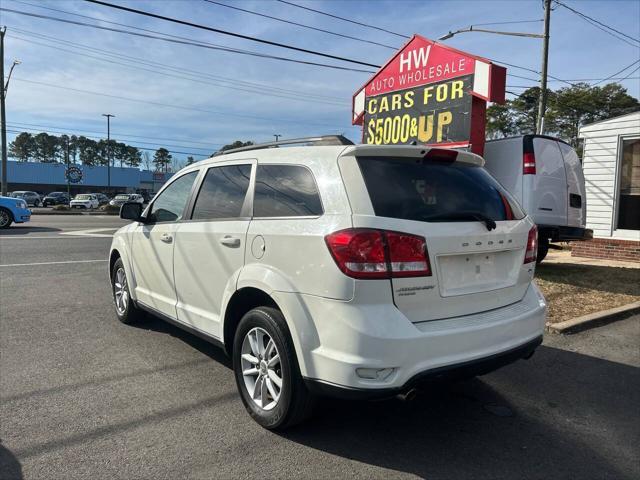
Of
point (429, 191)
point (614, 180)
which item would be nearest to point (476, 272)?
point (429, 191)

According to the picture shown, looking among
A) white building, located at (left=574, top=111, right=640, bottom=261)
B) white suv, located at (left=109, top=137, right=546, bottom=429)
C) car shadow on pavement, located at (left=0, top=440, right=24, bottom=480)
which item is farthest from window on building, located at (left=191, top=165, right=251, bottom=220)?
white building, located at (left=574, top=111, right=640, bottom=261)

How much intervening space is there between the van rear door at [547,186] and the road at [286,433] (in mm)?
3159

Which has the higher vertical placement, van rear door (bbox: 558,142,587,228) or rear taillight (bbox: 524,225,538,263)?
van rear door (bbox: 558,142,587,228)

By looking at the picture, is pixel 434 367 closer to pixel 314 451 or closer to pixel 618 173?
pixel 314 451

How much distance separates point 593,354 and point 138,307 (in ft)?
15.4

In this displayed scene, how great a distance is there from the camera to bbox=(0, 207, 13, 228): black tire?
17.5 m

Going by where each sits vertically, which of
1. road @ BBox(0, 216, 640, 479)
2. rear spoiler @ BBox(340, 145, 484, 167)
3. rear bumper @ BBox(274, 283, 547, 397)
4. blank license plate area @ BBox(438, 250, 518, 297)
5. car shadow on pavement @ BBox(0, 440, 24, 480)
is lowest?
car shadow on pavement @ BBox(0, 440, 24, 480)

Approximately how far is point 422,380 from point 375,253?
0.74 meters

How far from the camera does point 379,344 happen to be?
2621mm

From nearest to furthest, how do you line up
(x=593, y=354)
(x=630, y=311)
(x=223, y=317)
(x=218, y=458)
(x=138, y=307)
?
(x=218, y=458)
(x=223, y=317)
(x=593, y=354)
(x=138, y=307)
(x=630, y=311)

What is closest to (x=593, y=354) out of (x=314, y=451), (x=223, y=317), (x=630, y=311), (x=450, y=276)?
(x=630, y=311)

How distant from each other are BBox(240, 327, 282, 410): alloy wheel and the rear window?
1158mm

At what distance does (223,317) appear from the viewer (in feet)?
11.9

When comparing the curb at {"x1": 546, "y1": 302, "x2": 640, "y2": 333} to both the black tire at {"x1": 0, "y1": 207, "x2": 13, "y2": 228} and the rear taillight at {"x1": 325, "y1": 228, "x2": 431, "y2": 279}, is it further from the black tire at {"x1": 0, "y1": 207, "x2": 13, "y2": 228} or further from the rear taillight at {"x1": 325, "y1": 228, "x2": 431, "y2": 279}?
the black tire at {"x1": 0, "y1": 207, "x2": 13, "y2": 228}
